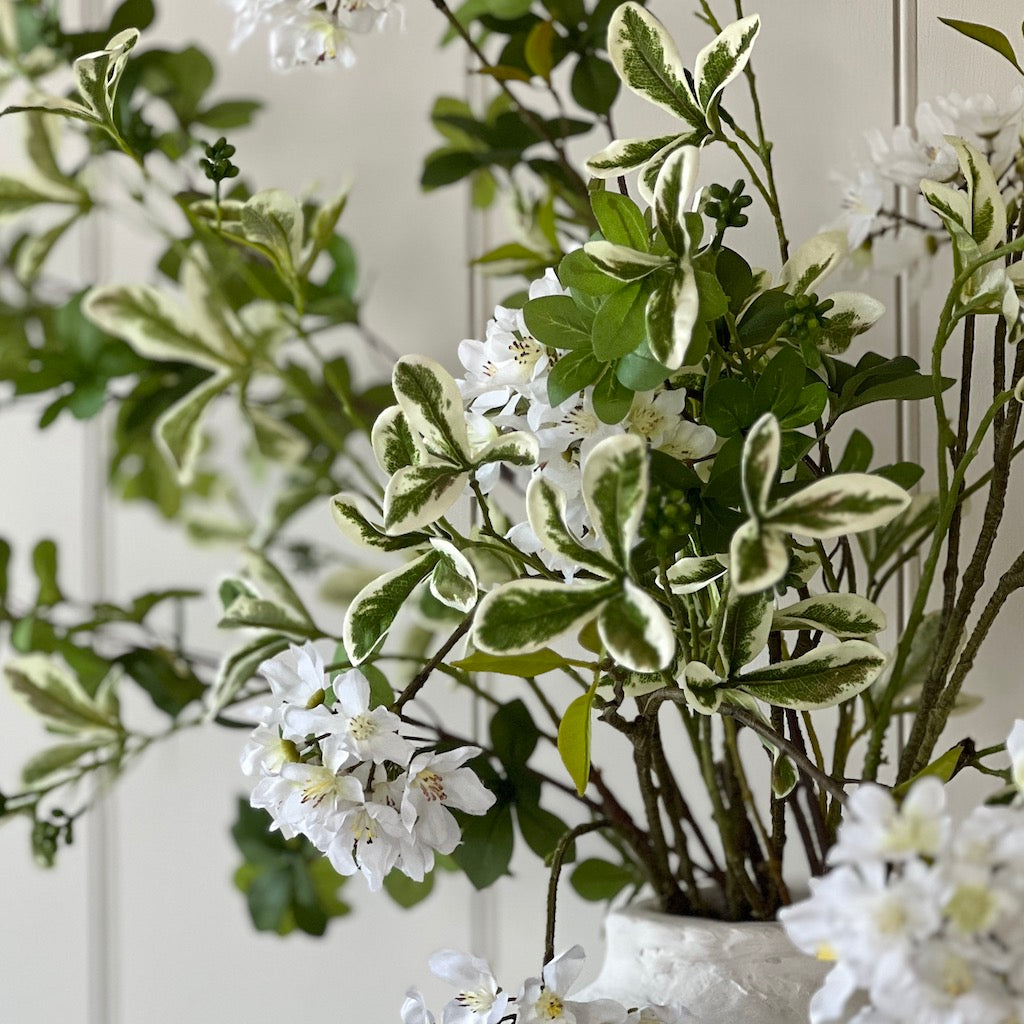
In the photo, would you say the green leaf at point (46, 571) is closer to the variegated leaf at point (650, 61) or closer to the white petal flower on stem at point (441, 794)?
the white petal flower on stem at point (441, 794)

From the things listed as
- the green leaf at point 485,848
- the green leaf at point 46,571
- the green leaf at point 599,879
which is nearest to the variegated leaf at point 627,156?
the green leaf at point 485,848

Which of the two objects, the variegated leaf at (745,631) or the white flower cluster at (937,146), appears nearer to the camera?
the variegated leaf at (745,631)

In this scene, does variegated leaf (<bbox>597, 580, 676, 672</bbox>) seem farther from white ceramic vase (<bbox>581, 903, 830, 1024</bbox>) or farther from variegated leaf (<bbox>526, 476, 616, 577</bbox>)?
white ceramic vase (<bbox>581, 903, 830, 1024</bbox>)

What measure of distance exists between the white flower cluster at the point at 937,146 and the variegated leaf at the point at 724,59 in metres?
0.15

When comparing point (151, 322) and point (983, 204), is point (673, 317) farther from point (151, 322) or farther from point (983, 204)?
point (151, 322)

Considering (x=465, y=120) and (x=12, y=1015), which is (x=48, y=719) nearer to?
(x=12, y=1015)

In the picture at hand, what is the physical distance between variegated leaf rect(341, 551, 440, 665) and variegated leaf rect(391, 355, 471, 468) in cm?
5

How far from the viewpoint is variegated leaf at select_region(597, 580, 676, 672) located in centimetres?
38

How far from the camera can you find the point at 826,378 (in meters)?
0.54

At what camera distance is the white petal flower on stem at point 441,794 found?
0.50m

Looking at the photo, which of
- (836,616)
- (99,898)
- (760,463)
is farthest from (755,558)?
Answer: (99,898)

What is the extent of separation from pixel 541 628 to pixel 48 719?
582mm

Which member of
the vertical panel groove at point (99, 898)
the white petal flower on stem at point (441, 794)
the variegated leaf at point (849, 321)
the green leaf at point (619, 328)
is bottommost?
Answer: the vertical panel groove at point (99, 898)

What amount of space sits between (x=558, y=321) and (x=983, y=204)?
21 cm
